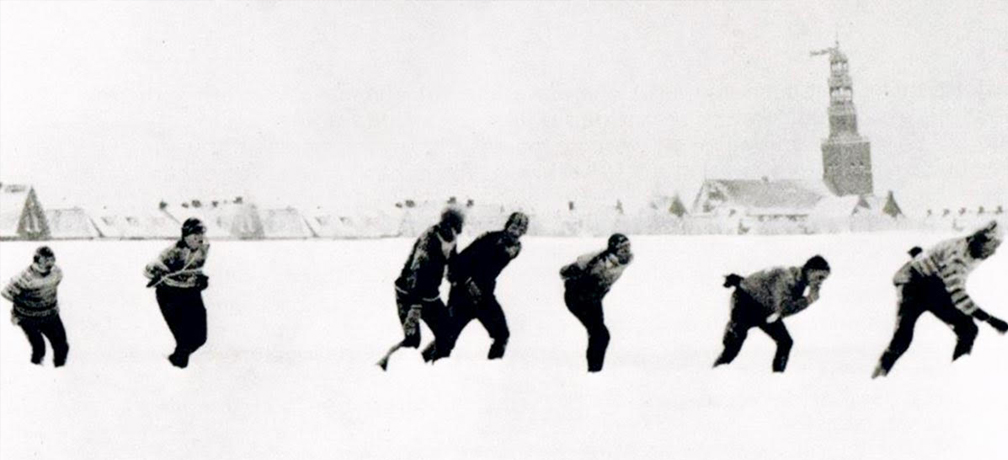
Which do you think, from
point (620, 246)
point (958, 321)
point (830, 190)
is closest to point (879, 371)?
point (958, 321)

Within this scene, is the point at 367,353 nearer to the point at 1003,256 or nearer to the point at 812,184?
the point at 812,184

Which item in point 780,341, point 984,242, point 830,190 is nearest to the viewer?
point 984,242

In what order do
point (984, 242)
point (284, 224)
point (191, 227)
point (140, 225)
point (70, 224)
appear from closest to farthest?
point (984, 242)
point (191, 227)
point (284, 224)
point (140, 225)
point (70, 224)

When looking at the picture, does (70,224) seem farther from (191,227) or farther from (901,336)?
(901,336)

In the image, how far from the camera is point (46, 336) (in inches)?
320

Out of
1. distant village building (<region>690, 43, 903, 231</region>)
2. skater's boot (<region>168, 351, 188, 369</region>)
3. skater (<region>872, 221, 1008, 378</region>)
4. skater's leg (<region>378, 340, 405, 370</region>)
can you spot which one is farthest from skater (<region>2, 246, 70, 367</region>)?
skater (<region>872, 221, 1008, 378</region>)

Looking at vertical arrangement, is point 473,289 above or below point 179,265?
below

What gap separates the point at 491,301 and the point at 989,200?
327cm

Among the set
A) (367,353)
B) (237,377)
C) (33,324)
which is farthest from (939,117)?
(33,324)

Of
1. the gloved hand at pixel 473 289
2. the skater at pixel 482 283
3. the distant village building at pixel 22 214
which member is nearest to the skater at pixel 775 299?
the skater at pixel 482 283

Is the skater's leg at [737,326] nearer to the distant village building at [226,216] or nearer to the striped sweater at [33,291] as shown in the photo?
the distant village building at [226,216]

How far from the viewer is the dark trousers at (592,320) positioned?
7016mm

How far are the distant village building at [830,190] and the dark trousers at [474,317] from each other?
158 cm

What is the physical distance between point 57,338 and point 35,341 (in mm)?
160
